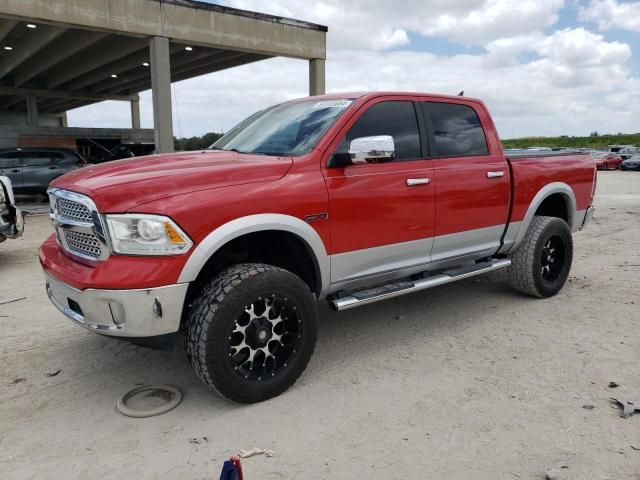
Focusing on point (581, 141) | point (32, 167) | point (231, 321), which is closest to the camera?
point (231, 321)

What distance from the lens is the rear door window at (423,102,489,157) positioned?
4.43m

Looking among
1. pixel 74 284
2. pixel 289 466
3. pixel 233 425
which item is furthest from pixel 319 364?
pixel 74 284

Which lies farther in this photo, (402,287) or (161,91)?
(161,91)

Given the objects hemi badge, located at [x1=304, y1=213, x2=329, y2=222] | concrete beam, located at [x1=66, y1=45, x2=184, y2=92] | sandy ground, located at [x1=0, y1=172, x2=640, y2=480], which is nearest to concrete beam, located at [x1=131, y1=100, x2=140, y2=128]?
concrete beam, located at [x1=66, y1=45, x2=184, y2=92]

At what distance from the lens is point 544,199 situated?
17.9 feet

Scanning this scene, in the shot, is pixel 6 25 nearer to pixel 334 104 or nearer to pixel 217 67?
pixel 217 67

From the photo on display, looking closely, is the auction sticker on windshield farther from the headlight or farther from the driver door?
the headlight

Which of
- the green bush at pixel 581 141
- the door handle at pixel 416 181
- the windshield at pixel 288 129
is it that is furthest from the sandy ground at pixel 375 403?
the green bush at pixel 581 141

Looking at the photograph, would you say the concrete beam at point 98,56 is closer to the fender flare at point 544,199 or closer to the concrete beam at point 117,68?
the concrete beam at point 117,68

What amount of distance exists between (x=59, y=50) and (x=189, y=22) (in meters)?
8.03

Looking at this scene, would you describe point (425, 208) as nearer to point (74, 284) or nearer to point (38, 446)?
point (74, 284)

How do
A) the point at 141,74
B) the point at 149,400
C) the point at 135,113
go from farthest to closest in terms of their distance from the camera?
the point at 135,113, the point at 141,74, the point at 149,400

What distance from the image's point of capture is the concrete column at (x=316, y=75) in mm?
17906

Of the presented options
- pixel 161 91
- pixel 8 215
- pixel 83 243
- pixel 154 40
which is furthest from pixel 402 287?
pixel 154 40
